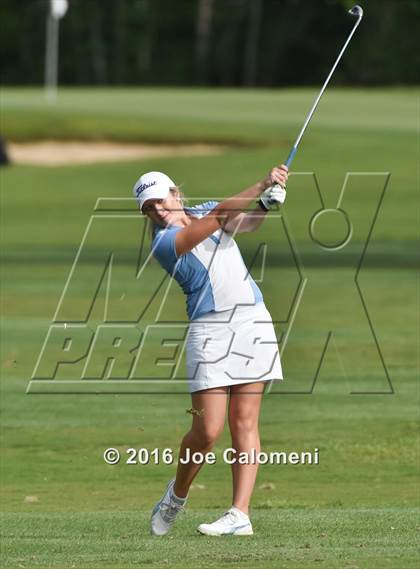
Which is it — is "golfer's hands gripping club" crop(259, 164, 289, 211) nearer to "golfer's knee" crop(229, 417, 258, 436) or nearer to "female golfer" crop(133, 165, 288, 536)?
"female golfer" crop(133, 165, 288, 536)

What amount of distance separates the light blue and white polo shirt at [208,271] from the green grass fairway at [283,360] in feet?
4.09

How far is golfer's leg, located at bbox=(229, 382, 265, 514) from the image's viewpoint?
26.7ft

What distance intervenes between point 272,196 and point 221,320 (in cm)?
70

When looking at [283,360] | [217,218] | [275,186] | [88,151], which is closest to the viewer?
[217,218]

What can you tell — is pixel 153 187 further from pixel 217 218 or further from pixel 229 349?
pixel 229 349

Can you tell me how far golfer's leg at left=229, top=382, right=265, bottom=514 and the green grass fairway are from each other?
28 centimetres

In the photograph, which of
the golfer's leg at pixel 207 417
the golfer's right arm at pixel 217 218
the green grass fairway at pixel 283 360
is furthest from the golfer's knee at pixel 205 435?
the golfer's right arm at pixel 217 218

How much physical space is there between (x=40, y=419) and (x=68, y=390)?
4.73ft

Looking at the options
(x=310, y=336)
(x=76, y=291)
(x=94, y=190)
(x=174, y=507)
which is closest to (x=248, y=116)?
(x=94, y=190)

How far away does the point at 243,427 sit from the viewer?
8172 millimetres

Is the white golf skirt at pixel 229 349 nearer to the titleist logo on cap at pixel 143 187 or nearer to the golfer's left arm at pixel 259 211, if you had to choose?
the golfer's left arm at pixel 259 211

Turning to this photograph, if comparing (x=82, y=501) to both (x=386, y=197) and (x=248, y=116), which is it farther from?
(x=248, y=116)

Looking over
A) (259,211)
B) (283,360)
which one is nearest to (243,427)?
(259,211)

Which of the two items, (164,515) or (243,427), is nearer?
(243,427)
